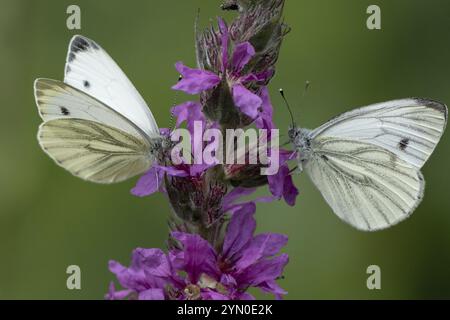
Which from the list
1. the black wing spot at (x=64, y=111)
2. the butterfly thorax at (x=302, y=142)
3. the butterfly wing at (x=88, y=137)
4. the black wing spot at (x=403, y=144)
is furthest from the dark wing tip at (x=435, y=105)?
the black wing spot at (x=64, y=111)

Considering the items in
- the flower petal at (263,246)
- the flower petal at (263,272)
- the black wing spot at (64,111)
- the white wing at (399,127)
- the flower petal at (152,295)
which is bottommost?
the flower petal at (152,295)

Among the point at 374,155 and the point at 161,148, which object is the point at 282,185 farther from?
the point at 374,155

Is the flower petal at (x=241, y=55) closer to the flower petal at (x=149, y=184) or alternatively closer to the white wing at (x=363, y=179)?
the flower petal at (x=149, y=184)

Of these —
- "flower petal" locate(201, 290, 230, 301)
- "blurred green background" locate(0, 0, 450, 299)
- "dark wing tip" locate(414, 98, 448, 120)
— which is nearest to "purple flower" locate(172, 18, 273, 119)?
"flower petal" locate(201, 290, 230, 301)

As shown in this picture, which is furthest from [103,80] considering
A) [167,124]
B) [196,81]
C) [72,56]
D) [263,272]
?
[167,124]

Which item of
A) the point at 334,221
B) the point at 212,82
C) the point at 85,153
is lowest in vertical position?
the point at 334,221

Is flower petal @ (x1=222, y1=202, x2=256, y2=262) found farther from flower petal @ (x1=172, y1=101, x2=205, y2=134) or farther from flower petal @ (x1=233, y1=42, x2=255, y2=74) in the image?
flower petal @ (x1=233, y1=42, x2=255, y2=74)
